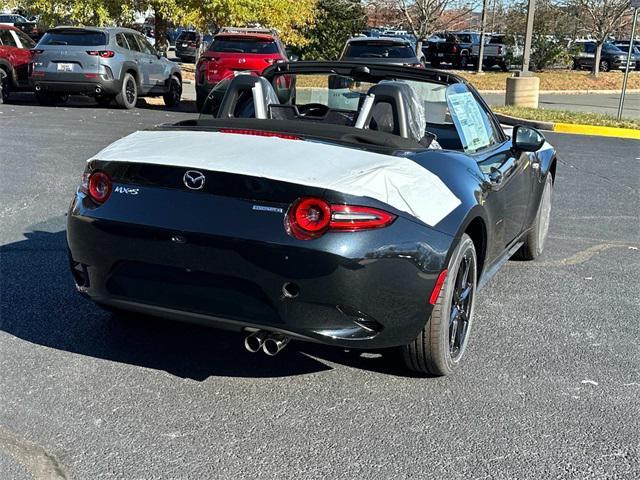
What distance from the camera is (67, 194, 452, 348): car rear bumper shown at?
324 cm

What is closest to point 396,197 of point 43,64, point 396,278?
point 396,278

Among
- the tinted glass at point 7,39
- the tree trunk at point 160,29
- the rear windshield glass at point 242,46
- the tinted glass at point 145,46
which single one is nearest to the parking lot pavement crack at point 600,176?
the rear windshield glass at point 242,46

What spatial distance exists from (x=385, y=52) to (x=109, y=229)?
1517 centimetres

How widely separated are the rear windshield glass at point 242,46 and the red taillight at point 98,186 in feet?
44.0

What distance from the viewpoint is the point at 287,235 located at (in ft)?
10.6

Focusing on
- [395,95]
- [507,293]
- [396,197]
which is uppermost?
[395,95]

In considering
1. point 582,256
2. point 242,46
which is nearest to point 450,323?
point 582,256

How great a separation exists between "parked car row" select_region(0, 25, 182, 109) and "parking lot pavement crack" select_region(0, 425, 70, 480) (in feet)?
44.3

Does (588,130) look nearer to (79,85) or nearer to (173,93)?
(173,93)

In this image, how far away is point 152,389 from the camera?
A: 3.66 meters

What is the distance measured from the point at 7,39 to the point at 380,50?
27.1ft

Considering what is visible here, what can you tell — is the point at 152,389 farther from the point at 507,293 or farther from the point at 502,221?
the point at 507,293

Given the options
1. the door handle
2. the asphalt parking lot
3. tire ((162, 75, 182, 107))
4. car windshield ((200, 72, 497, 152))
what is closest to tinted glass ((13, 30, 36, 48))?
tire ((162, 75, 182, 107))

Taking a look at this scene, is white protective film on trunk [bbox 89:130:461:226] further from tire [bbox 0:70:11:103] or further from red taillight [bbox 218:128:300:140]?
tire [bbox 0:70:11:103]
